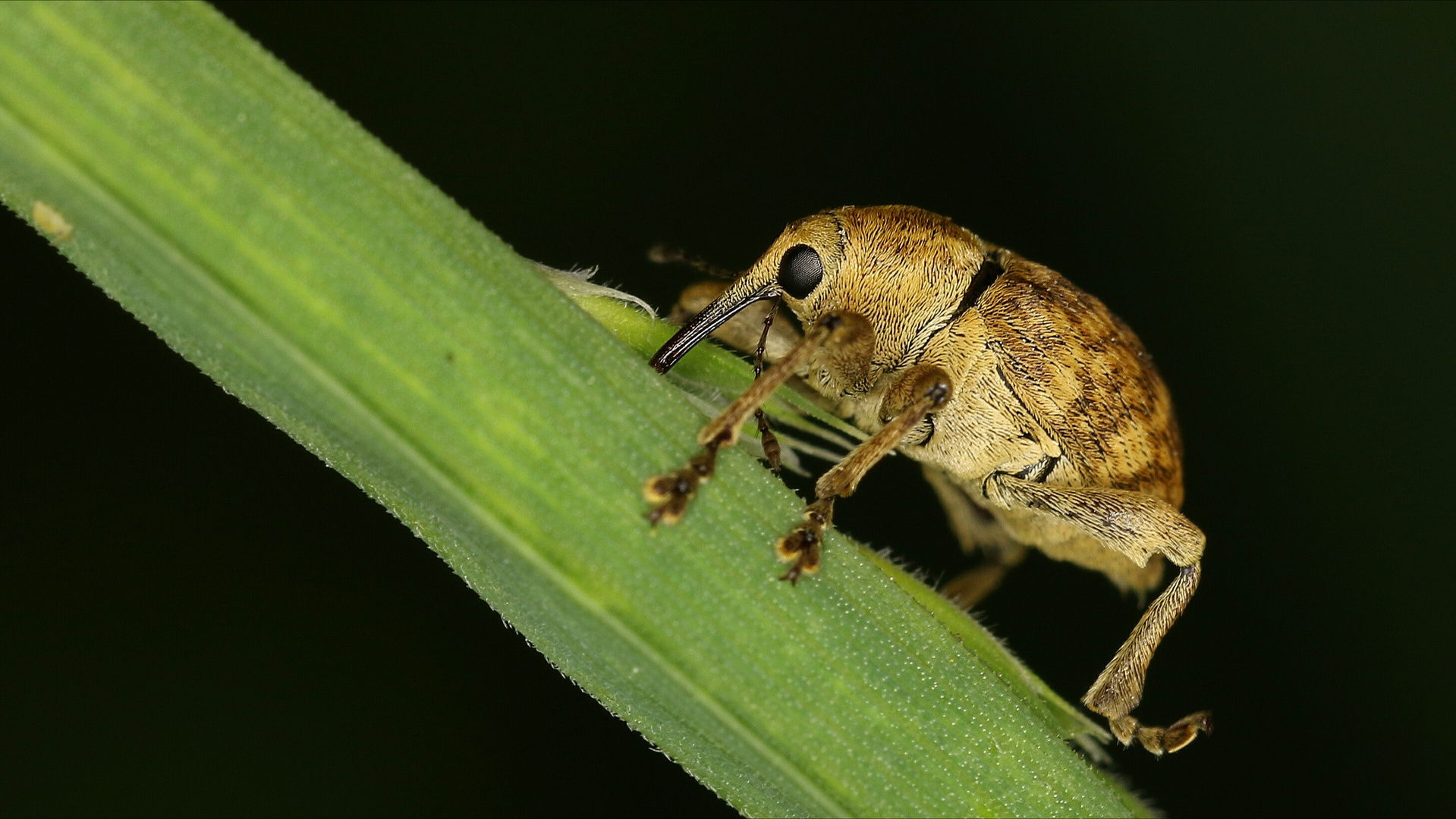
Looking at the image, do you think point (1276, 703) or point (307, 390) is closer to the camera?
point (307, 390)

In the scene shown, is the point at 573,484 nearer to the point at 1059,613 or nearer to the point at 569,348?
the point at 569,348

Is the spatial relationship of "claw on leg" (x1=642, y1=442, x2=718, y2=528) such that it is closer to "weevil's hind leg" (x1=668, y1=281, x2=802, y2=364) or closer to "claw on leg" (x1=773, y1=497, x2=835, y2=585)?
"claw on leg" (x1=773, y1=497, x2=835, y2=585)

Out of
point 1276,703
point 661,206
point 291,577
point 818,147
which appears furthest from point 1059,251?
point 291,577

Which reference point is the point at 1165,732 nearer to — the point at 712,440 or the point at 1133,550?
the point at 1133,550

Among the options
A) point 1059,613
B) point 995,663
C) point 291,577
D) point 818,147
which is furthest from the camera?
point 818,147

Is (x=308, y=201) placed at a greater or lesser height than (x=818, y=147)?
lesser

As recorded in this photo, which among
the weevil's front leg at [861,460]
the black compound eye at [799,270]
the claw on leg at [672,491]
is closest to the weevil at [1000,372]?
the black compound eye at [799,270]

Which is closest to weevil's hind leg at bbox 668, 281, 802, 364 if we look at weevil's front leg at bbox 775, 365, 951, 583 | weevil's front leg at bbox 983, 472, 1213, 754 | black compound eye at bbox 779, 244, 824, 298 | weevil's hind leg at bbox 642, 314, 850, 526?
black compound eye at bbox 779, 244, 824, 298
